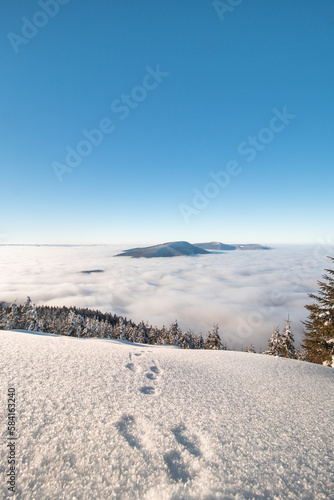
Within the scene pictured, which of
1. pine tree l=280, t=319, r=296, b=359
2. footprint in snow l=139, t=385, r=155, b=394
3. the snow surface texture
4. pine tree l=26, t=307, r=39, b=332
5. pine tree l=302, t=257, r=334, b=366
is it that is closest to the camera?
the snow surface texture

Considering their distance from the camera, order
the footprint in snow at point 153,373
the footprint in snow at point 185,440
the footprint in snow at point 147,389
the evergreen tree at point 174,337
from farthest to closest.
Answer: the evergreen tree at point 174,337, the footprint in snow at point 153,373, the footprint in snow at point 147,389, the footprint in snow at point 185,440

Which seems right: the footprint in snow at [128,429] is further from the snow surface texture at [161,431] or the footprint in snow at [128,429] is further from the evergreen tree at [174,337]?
the evergreen tree at [174,337]

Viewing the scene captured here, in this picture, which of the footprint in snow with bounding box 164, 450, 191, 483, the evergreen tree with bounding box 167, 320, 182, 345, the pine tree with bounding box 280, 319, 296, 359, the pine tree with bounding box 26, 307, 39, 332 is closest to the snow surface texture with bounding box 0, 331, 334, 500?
the footprint in snow with bounding box 164, 450, 191, 483

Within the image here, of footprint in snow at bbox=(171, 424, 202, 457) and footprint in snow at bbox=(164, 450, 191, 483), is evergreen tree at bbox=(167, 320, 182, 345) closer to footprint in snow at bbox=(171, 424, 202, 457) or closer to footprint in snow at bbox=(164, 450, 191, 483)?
footprint in snow at bbox=(171, 424, 202, 457)

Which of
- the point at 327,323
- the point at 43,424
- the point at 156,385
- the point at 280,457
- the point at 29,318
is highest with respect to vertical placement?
the point at 43,424

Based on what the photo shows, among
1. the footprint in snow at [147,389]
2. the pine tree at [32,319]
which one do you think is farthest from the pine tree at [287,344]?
the pine tree at [32,319]

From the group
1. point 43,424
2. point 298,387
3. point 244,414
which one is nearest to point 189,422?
point 244,414

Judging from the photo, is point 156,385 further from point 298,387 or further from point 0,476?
point 298,387

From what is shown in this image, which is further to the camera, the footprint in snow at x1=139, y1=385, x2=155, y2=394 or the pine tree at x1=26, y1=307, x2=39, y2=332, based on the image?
the pine tree at x1=26, y1=307, x2=39, y2=332
